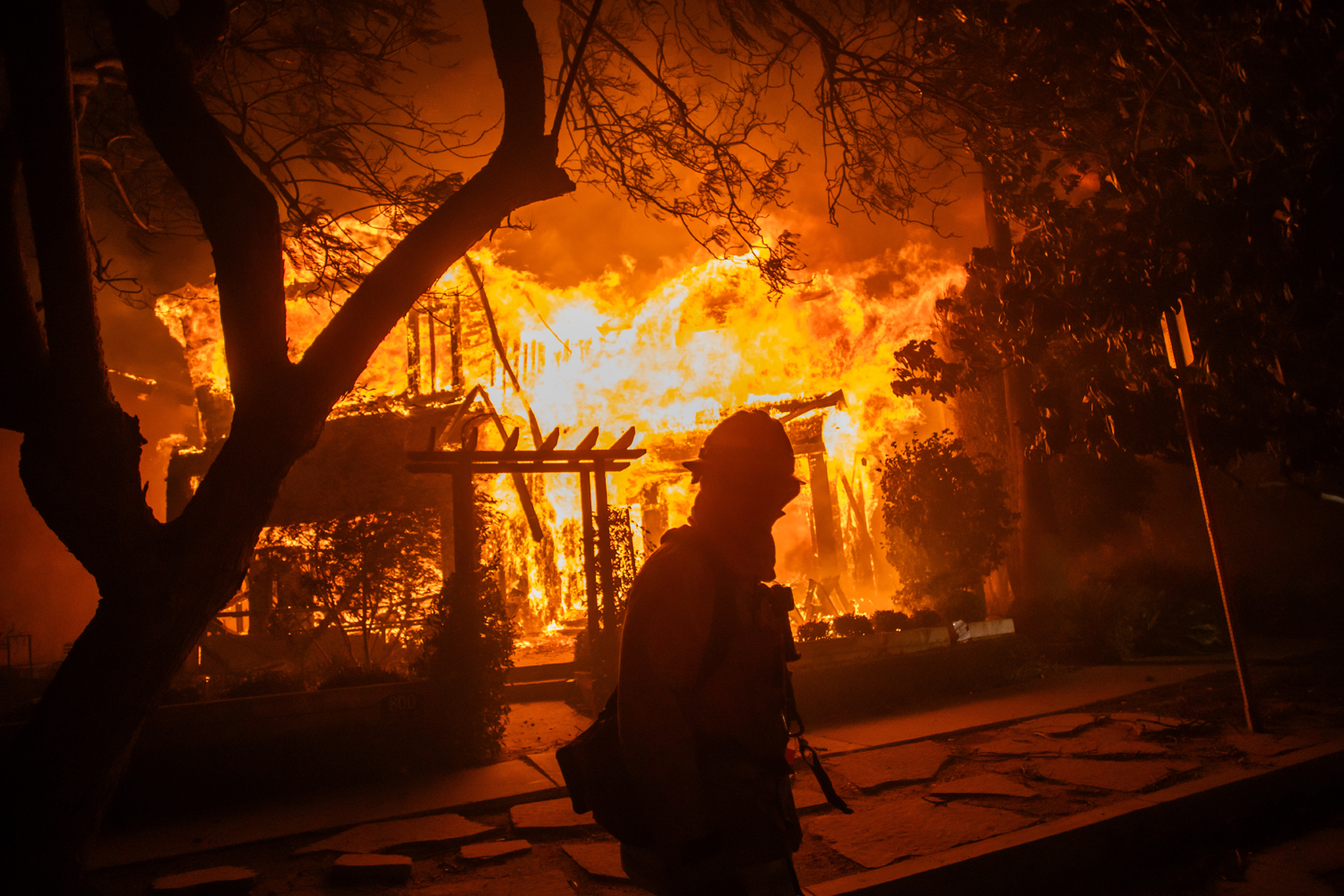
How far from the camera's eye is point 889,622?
987 centimetres

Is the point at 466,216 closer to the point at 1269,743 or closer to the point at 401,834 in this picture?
the point at 401,834

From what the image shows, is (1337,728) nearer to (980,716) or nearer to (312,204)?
(980,716)

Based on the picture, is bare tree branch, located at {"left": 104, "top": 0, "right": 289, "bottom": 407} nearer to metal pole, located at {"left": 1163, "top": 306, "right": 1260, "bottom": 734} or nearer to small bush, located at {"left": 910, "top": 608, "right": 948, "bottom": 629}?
metal pole, located at {"left": 1163, "top": 306, "right": 1260, "bottom": 734}

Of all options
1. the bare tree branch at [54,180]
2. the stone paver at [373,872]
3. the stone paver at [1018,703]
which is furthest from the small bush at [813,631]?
the bare tree branch at [54,180]

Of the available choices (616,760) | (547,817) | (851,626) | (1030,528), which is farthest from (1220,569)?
(1030,528)

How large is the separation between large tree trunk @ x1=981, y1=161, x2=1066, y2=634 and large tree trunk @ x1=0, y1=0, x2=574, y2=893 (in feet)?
36.6

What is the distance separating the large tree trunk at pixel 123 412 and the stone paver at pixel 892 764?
4.78m

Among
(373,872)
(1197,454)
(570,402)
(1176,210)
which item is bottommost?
(373,872)

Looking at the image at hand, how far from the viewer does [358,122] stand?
625 centimetres

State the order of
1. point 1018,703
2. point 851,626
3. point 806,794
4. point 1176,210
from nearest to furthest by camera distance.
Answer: point 806,794, point 1176,210, point 1018,703, point 851,626

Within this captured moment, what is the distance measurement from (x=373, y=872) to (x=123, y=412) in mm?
2957

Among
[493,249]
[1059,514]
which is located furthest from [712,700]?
[493,249]

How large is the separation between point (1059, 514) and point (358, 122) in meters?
14.1

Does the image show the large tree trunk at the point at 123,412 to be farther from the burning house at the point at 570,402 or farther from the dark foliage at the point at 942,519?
the dark foliage at the point at 942,519
